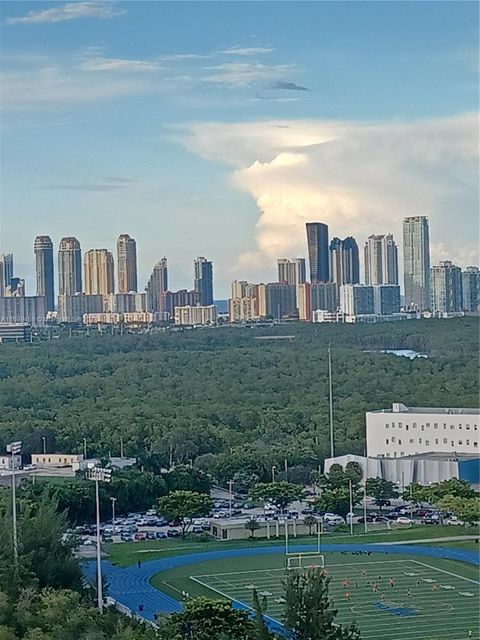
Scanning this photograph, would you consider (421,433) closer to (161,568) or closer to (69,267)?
(161,568)

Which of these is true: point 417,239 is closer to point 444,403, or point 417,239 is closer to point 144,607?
point 444,403

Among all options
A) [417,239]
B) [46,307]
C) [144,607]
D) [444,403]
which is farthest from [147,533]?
[46,307]

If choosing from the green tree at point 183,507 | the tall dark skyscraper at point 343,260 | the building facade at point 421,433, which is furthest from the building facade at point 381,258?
the green tree at point 183,507

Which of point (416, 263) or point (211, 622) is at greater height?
point (416, 263)

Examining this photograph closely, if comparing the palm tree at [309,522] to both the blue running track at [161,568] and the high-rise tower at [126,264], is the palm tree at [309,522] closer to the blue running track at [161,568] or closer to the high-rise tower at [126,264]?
the blue running track at [161,568]

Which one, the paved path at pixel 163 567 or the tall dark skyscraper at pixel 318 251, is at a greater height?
the tall dark skyscraper at pixel 318 251

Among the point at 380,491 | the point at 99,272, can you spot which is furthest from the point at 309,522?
the point at 99,272
